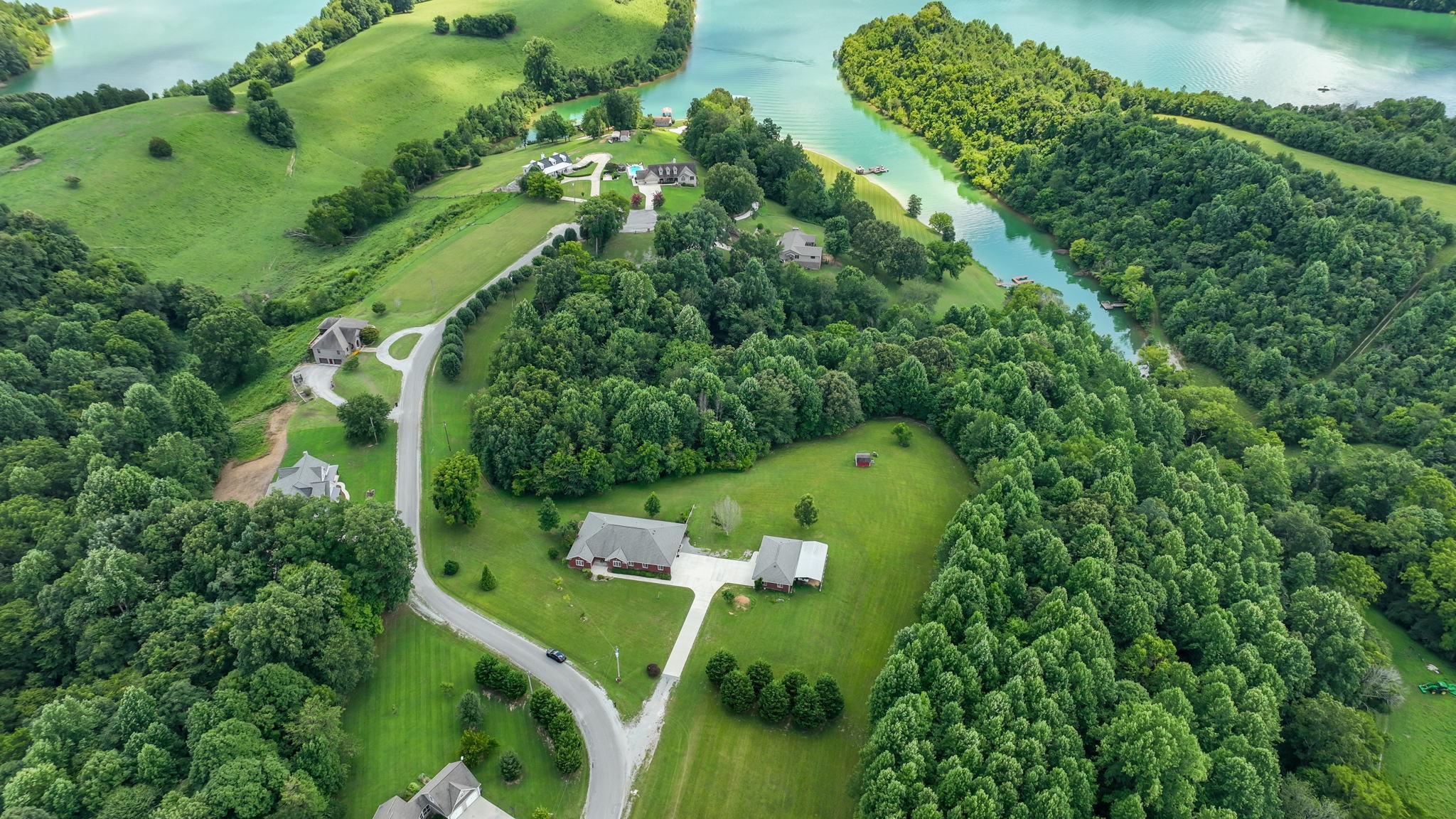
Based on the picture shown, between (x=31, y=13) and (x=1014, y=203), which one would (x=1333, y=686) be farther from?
(x=31, y=13)

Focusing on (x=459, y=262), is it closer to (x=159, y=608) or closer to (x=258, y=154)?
(x=258, y=154)

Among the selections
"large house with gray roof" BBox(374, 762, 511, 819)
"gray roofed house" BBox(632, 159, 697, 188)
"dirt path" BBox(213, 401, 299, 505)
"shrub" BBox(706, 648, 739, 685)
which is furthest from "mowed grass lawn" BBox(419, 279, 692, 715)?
"gray roofed house" BBox(632, 159, 697, 188)

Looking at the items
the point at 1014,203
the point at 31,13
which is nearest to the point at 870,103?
the point at 1014,203

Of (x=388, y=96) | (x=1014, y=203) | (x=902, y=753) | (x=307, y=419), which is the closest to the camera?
(x=902, y=753)

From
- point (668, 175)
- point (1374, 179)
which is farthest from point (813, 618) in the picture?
point (1374, 179)

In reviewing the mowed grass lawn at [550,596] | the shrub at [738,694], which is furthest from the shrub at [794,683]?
the mowed grass lawn at [550,596]

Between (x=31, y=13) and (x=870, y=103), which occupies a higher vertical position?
(x=31, y=13)

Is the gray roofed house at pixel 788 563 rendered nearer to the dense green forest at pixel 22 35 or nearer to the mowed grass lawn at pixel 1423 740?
the mowed grass lawn at pixel 1423 740
